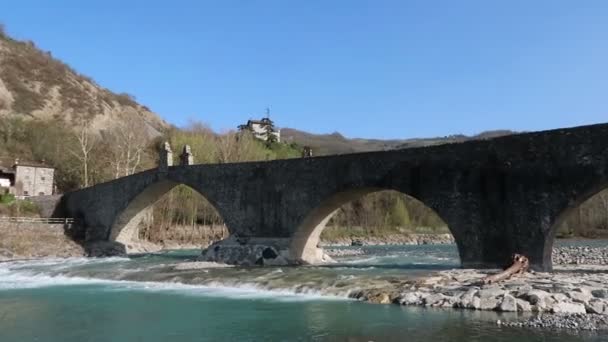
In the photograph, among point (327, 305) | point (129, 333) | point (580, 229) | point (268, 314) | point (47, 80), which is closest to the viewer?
point (129, 333)

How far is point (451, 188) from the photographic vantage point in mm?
18922

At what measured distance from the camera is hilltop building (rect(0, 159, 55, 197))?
48316 mm

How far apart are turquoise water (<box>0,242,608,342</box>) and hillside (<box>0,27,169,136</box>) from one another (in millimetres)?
52798

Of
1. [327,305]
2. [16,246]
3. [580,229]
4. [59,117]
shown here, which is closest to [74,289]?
[327,305]

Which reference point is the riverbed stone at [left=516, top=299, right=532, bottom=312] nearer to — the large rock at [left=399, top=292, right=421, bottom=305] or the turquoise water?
the turquoise water

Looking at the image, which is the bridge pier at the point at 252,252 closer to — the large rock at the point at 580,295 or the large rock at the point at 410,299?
the large rock at the point at 410,299

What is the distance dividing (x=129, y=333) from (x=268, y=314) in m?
3.16

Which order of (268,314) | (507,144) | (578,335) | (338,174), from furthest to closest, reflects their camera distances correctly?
(338,174)
(507,144)
(268,314)
(578,335)

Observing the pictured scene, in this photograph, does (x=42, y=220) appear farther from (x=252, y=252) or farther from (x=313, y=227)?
(x=313, y=227)

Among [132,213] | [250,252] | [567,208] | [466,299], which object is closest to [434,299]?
[466,299]

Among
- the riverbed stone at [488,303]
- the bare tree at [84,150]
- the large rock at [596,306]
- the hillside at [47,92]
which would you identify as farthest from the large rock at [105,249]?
the hillside at [47,92]

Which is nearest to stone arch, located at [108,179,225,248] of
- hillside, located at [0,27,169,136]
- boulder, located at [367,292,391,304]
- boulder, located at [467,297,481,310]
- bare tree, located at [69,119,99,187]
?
bare tree, located at [69,119,99,187]

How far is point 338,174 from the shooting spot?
22547 millimetres

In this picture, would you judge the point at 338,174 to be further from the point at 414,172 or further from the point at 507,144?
the point at 507,144
